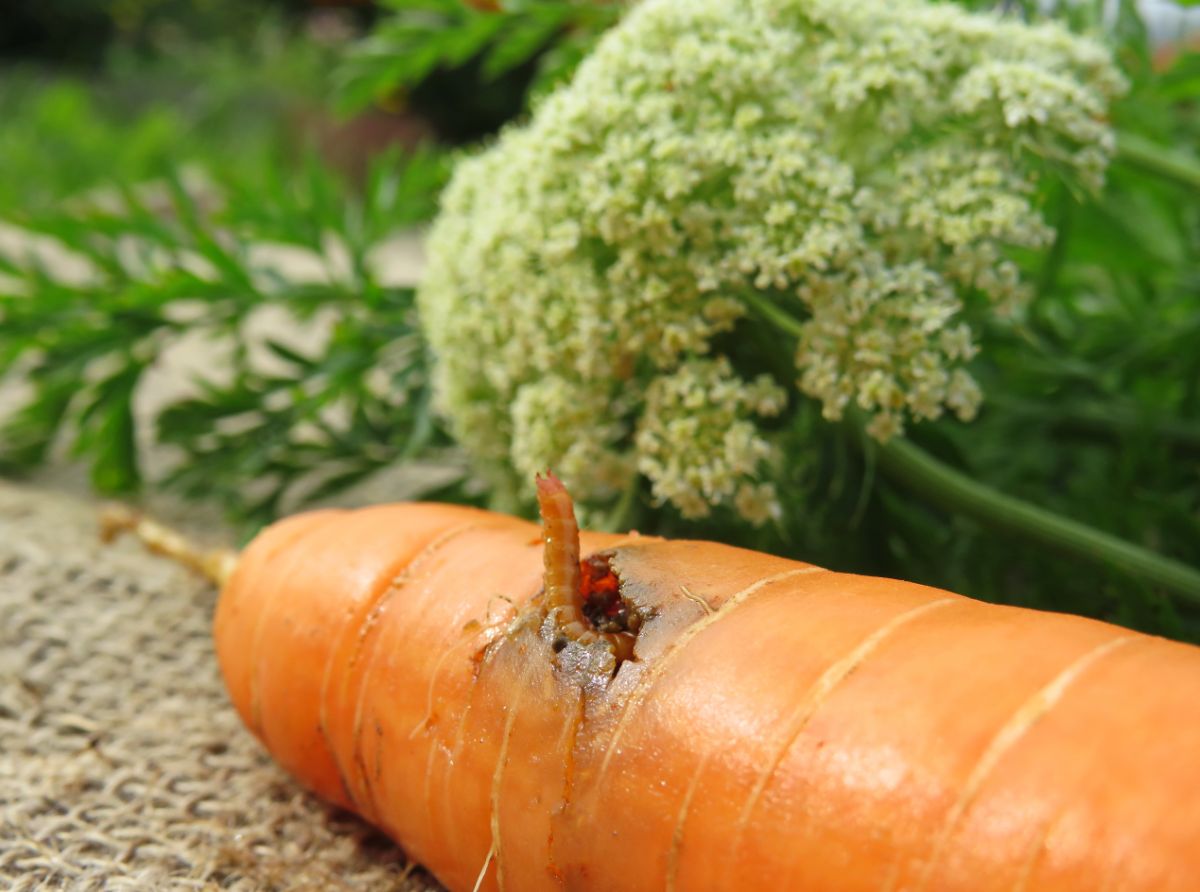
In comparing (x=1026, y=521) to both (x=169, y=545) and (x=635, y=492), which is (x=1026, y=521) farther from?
(x=169, y=545)

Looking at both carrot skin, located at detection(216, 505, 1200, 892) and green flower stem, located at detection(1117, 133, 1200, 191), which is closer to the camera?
carrot skin, located at detection(216, 505, 1200, 892)

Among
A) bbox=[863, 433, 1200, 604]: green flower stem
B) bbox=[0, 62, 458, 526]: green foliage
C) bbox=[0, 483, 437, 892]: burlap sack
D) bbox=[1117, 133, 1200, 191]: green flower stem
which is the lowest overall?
bbox=[0, 483, 437, 892]: burlap sack

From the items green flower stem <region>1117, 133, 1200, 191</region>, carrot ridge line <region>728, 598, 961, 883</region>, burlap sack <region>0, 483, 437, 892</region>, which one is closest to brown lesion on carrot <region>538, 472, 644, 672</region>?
carrot ridge line <region>728, 598, 961, 883</region>

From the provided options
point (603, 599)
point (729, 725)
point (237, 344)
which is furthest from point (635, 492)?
point (237, 344)

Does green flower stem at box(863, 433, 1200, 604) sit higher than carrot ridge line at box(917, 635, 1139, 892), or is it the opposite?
green flower stem at box(863, 433, 1200, 604)

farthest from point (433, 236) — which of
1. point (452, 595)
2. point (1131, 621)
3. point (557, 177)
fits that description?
point (1131, 621)

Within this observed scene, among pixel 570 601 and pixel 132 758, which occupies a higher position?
pixel 570 601

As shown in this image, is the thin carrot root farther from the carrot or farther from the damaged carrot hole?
the damaged carrot hole
